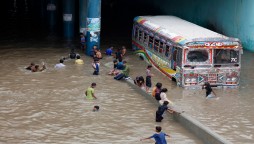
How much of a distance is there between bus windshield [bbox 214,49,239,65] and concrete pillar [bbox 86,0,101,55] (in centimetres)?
1007

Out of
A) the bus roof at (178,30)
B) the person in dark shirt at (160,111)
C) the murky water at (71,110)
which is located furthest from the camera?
the bus roof at (178,30)

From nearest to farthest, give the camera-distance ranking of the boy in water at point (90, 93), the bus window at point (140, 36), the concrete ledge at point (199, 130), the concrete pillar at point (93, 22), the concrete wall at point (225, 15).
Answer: the concrete ledge at point (199, 130)
the boy in water at point (90, 93)
the bus window at point (140, 36)
the concrete pillar at point (93, 22)
the concrete wall at point (225, 15)

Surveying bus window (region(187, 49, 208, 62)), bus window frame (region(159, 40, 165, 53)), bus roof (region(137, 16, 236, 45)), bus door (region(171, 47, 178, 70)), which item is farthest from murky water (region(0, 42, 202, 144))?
bus roof (region(137, 16, 236, 45))

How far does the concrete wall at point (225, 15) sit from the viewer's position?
32.2 meters

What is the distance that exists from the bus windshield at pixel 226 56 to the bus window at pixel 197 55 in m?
0.49

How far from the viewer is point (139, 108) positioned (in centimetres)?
1958

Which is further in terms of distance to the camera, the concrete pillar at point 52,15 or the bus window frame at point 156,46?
the concrete pillar at point 52,15

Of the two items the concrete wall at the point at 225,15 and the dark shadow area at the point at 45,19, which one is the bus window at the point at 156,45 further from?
the dark shadow area at the point at 45,19

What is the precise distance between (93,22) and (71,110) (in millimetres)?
11369

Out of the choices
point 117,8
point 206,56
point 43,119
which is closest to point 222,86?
point 206,56

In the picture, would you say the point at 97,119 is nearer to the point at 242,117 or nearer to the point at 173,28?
the point at 242,117

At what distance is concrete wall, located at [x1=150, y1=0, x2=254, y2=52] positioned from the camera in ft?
106

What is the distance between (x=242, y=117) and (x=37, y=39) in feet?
70.3

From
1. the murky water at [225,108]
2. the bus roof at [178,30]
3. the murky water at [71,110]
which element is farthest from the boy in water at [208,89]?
the bus roof at [178,30]
